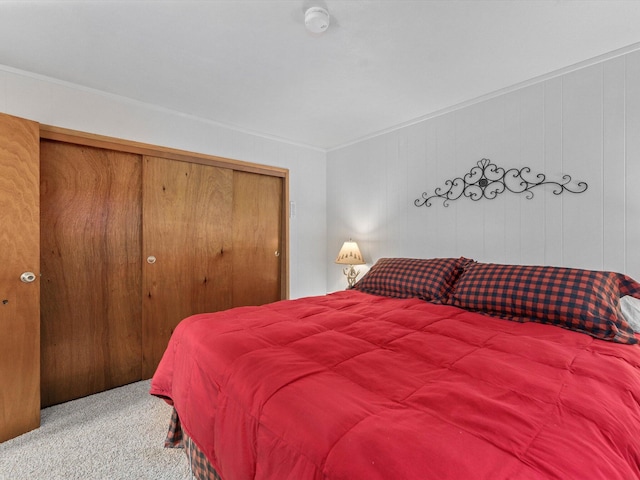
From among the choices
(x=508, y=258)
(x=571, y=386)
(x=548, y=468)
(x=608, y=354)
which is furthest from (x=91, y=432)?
(x=508, y=258)

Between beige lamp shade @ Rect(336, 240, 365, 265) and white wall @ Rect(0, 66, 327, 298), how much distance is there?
23.0 inches

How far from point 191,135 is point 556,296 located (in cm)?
297

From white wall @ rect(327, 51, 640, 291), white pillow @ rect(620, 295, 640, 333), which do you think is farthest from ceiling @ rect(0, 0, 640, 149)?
white pillow @ rect(620, 295, 640, 333)

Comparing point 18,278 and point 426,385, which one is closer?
point 426,385

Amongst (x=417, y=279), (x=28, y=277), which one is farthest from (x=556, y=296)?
(x=28, y=277)

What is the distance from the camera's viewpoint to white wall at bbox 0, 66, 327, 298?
208 cm

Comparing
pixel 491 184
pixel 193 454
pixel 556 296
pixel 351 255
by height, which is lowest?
pixel 193 454

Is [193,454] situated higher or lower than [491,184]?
lower

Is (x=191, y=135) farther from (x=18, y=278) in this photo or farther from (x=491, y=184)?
(x=491, y=184)

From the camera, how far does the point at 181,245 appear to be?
275 cm

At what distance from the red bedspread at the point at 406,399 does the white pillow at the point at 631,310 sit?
1.01ft

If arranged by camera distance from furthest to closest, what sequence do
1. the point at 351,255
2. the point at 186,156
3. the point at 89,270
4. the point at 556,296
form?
the point at 351,255 < the point at 186,156 < the point at 89,270 < the point at 556,296

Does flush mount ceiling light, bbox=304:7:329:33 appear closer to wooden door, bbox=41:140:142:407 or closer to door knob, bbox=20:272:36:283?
wooden door, bbox=41:140:142:407

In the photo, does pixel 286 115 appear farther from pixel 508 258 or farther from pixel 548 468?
pixel 548 468
